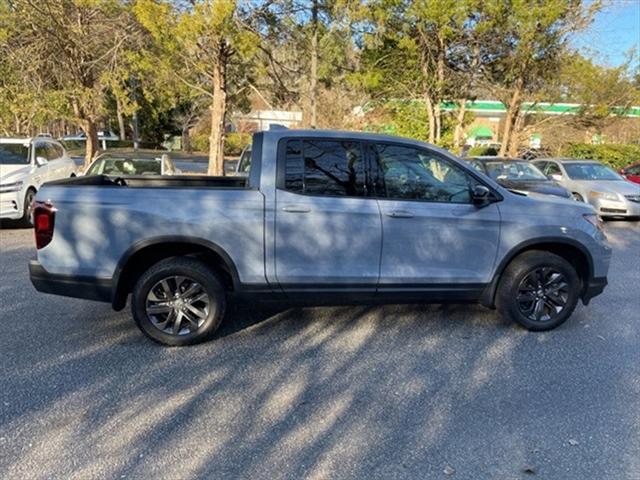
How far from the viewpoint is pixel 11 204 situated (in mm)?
8594

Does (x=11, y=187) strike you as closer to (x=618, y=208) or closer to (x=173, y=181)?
(x=173, y=181)

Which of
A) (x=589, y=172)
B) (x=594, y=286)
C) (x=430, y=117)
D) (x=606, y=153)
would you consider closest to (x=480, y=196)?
(x=594, y=286)

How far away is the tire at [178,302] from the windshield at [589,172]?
418 inches

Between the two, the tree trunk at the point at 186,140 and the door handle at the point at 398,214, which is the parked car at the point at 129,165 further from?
the tree trunk at the point at 186,140

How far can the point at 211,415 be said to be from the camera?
9.95ft

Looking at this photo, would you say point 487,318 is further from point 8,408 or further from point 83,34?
point 83,34

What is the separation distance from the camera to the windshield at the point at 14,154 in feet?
30.7

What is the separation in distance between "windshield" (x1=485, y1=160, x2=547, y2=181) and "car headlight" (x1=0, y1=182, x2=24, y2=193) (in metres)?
9.85

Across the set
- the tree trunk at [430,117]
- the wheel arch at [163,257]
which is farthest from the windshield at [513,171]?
the wheel arch at [163,257]

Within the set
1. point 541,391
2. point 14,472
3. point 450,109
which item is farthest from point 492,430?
point 450,109

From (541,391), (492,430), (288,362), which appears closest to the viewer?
(492,430)

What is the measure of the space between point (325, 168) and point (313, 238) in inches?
24.1

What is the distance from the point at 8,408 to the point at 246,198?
218 cm

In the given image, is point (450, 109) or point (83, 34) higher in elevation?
point (83, 34)
